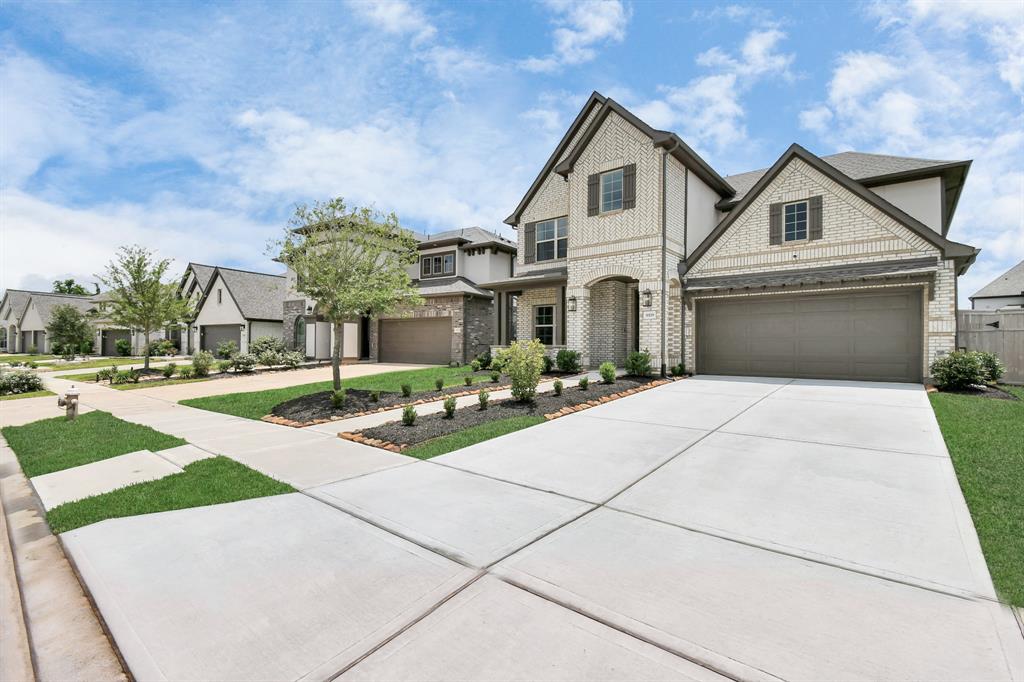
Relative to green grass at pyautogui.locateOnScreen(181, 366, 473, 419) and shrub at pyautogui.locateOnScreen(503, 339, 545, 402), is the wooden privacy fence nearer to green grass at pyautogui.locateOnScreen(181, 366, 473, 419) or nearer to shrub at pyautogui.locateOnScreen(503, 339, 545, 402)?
shrub at pyautogui.locateOnScreen(503, 339, 545, 402)

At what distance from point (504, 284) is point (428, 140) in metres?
6.49

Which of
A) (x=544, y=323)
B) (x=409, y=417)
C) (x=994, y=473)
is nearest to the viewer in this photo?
(x=994, y=473)

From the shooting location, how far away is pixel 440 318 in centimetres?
2180

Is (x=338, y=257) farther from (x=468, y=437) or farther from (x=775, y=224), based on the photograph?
(x=775, y=224)

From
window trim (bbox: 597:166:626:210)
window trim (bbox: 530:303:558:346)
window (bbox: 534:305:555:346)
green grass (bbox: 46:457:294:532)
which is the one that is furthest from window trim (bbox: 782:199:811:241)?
green grass (bbox: 46:457:294:532)

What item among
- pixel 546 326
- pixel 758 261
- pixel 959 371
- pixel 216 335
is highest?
pixel 758 261

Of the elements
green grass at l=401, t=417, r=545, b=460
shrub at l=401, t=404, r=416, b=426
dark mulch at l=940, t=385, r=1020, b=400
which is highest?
dark mulch at l=940, t=385, r=1020, b=400

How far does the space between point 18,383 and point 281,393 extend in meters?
10.5

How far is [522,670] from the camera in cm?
204

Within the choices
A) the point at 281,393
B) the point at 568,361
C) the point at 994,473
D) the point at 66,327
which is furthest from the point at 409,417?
the point at 66,327

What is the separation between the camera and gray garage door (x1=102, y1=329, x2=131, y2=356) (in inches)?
1553

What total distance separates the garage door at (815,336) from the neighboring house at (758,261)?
3cm

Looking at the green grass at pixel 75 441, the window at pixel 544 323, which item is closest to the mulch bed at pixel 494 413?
the green grass at pixel 75 441

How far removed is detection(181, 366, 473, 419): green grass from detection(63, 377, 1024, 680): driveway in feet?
19.6
